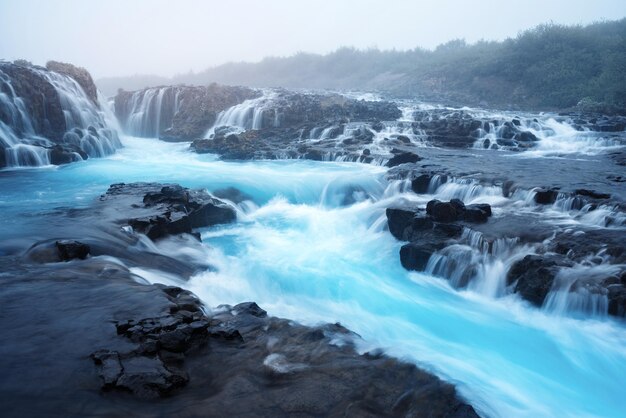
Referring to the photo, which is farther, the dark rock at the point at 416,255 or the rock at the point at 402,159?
the rock at the point at 402,159

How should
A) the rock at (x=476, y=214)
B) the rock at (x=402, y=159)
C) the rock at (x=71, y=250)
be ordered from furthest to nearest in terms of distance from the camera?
the rock at (x=402, y=159), the rock at (x=476, y=214), the rock at (x=71, y=250)

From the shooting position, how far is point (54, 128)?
23703 mm

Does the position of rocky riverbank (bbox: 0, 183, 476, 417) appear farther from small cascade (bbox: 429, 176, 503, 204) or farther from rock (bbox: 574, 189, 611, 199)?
small cascade (bbox: 429, 176, 503, 204)

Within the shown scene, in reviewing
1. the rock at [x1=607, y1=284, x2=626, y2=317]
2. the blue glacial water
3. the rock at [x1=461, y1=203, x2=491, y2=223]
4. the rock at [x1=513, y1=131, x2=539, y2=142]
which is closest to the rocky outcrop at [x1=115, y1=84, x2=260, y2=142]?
the blue glacial water

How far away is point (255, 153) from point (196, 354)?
19.5 meters

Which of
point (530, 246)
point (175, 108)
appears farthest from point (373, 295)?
point (175, 108)

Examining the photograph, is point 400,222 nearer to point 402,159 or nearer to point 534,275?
point 534,275

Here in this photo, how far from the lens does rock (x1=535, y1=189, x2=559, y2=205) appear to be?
11980 mm

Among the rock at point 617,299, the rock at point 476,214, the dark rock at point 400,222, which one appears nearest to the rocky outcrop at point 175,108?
the dark rock at point 400,222

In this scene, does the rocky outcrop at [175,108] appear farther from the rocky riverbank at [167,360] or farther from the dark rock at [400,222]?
the rocky riverbank at [167,360]

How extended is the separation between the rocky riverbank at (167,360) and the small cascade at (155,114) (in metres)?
30.8

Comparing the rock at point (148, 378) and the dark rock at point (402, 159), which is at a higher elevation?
the dark rock at point (402, 159)

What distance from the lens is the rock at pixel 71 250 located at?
7918 millimetres

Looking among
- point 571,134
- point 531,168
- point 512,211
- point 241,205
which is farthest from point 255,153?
point 571,134
